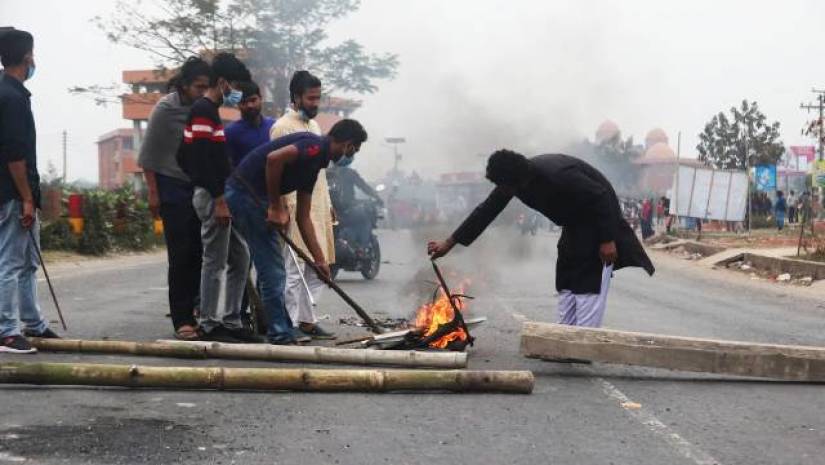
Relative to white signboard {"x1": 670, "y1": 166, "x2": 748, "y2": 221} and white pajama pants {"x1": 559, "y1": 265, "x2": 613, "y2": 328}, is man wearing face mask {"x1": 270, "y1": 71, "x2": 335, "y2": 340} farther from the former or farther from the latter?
white signboard {"x1": 670, "y1": 166, "x2": 748, "y2": 221}

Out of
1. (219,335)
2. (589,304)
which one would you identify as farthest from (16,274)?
(589,304)

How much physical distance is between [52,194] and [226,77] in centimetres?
1223

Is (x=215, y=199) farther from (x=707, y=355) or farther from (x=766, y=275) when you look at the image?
(x=766, y=275)

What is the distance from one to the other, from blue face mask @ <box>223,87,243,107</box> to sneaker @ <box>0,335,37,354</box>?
2195mm

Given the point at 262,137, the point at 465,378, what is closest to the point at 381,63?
the point at 262,137

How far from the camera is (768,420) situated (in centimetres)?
476

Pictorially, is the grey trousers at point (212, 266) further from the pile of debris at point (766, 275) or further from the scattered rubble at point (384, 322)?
the pile of debris at point (766, 275)

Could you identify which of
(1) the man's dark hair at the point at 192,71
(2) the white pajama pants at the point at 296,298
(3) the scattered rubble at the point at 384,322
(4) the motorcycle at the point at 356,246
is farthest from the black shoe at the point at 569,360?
(4) the motorcycle at the point at 356,246

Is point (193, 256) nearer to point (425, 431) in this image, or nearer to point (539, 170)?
point (539, 170)

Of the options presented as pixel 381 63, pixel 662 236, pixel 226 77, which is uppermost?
pixel 381 63

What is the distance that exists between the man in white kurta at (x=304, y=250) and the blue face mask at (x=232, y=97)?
46 centimetres

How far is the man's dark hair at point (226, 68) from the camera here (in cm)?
678

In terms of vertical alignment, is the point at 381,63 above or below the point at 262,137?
above

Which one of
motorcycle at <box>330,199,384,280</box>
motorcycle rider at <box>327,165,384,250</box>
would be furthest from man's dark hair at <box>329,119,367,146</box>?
motorcycle at <box>330,199,384,280</box>
